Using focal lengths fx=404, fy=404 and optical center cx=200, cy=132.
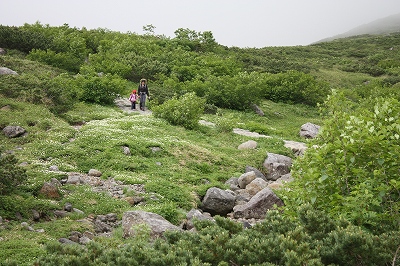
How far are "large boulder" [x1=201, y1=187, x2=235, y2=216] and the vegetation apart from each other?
565 millimetres

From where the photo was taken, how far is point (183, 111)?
24875mm

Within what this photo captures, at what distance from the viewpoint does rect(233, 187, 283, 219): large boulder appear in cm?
1439

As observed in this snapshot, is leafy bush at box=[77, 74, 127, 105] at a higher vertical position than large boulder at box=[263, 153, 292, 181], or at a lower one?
higher

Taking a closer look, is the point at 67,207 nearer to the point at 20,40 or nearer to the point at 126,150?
the point at 126,150

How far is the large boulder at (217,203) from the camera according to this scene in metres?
15.0

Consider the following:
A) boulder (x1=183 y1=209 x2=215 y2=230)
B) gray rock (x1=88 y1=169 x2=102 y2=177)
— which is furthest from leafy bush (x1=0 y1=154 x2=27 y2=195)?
boulder (x1=183 y1=209 x2=215 y2=230)

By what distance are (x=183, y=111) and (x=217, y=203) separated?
10684 mm

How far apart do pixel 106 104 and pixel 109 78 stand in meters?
2.45

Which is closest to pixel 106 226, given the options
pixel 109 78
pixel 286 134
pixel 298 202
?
pixel 298 202

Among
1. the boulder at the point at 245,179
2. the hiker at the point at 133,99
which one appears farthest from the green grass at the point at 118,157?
the hiker at the point at 133,99

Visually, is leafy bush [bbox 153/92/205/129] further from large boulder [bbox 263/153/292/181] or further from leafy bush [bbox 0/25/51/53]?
leafy bush [bbox 0/25/51/53]

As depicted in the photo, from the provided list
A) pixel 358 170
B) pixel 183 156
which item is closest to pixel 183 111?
pixel 183 156

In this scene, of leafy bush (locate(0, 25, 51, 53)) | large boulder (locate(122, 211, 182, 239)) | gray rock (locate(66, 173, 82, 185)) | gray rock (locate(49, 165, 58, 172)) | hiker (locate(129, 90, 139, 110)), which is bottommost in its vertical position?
large boulder (locate(122, 211, 182, 239))

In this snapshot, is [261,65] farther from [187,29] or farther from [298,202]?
[298,202]
